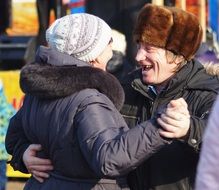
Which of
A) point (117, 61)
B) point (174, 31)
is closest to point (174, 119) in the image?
point (174, 31)

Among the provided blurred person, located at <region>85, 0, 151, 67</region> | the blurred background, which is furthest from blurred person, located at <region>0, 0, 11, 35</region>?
blurred person, located at <region>85, 0, 151, 67</region>

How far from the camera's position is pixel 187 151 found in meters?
3.41

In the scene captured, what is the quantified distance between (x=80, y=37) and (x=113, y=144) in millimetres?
587

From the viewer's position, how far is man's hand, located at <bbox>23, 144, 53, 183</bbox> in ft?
10.9

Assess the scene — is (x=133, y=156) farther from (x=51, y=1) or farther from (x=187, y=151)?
(x=51, y=1)

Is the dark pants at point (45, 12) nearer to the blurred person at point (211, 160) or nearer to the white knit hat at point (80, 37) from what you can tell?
the white knit hat at point (80, 37)

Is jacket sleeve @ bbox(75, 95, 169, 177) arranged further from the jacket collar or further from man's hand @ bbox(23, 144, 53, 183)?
man's hand @ bbox(23, 144, 53, 183)

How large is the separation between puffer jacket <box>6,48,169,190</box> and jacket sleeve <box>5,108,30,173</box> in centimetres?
17

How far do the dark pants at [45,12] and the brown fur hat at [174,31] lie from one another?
24.1 feet

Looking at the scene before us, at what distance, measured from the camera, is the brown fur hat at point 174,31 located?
3525mm

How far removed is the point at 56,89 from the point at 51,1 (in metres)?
8.78

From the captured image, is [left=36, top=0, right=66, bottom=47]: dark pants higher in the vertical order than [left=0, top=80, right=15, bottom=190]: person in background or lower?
lower

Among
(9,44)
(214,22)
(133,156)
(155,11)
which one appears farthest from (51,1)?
(133,156)

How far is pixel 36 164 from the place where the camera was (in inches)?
132
